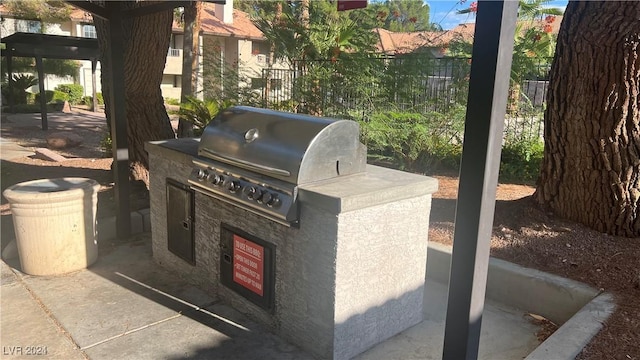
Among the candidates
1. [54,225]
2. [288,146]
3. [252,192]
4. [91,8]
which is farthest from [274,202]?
[91,8]

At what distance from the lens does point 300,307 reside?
3.19m

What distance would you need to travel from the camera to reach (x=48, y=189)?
4363mm

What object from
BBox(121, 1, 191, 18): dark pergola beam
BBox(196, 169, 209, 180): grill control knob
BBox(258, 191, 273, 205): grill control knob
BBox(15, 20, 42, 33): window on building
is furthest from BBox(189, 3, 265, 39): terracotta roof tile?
BBox(258, 191, 273, 205): grill control knob

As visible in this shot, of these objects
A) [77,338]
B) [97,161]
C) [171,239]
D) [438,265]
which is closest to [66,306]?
[77,338]

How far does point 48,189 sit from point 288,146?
2644 millimetres

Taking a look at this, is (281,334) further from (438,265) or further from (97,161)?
(97,161)

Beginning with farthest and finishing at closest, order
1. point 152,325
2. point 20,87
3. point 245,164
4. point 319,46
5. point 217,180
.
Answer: point 20,87 < point 319,46 < point 152,325 < point 217,180 < point 245,164

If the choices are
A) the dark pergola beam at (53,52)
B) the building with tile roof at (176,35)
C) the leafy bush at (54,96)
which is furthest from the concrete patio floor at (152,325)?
Answer: the leafy bush at (54,96)

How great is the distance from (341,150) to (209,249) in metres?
1.47

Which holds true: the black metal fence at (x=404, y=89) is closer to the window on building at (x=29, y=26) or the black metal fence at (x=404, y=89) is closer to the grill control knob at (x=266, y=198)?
the grill control knob at (x=266, y=198)

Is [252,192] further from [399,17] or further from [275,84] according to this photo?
[399,17]

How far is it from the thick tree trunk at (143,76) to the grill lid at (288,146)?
334 centimetres

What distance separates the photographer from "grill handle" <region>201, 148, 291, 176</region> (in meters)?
3.02

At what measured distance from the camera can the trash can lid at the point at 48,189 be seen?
4059 mm
